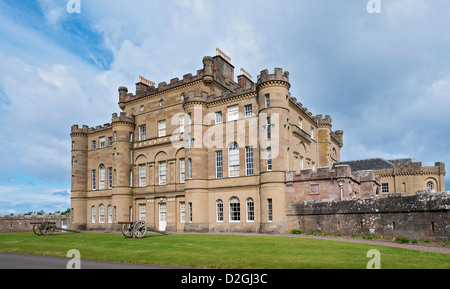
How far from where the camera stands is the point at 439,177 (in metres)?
44.8

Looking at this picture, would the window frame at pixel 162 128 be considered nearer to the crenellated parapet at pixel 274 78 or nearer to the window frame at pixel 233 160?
the window frame at pixel 233 160

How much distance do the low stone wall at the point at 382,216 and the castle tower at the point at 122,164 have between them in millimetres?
18770

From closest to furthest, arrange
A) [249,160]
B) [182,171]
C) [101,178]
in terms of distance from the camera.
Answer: [249,160] → [182,171] → [101,178]

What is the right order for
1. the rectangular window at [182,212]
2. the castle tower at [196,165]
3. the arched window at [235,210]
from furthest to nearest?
the rectangular window at [182,212] < the castle tower at [196,165] < the arched window at [235,210]

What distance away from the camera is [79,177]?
46.1 meters

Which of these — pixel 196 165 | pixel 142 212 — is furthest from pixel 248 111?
pixel 142 212

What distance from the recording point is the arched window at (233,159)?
32.9 m

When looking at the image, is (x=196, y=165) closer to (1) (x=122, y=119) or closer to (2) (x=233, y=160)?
(2) (x=233, y=160)

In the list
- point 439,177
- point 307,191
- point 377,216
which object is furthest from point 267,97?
point 439,177

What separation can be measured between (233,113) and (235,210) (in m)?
8.61

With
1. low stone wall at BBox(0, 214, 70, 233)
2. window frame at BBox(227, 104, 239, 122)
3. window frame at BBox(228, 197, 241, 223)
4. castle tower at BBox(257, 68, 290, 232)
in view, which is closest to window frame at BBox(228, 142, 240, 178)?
window frame at BBox(228, 197, 241, 223)

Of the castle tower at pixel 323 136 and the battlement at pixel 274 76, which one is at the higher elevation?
the battlement at pixel 274 76

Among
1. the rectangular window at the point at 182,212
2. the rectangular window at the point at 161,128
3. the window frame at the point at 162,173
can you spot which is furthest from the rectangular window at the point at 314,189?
the rectangular window at the point at 161,128
